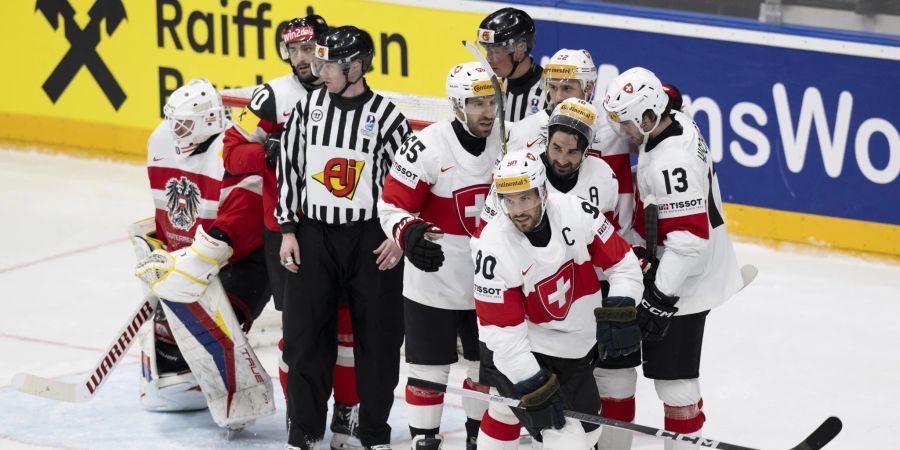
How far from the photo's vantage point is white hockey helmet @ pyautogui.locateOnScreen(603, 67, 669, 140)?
4.16 m

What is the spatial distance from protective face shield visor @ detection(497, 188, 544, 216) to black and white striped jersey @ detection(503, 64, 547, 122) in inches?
54.2

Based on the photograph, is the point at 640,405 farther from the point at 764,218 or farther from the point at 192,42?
the point at 192,42

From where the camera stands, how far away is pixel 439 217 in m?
4.46

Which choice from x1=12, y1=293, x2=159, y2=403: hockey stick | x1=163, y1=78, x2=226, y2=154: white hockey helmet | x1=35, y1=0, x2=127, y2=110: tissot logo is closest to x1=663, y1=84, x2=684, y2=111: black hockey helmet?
x1=163, y1=78, x2=226, y2=154: white hockey helmet

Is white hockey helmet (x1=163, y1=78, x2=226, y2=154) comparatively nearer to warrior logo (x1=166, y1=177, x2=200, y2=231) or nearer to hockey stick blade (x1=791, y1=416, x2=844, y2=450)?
warrior logo (x1=166, y1=177, x2=200, y2=231)

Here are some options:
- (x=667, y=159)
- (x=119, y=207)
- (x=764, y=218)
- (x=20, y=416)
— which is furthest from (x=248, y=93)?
(x=667, y=159)

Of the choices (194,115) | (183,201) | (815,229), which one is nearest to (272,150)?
(194,115)

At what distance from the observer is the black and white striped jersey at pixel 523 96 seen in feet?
16.9

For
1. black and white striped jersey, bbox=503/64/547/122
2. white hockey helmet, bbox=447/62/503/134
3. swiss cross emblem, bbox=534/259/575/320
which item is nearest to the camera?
swiss cross emblem, bbox=534/259/575/320

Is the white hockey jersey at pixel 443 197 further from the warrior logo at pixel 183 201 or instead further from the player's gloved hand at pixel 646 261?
the warrior logo at pixel 183 201

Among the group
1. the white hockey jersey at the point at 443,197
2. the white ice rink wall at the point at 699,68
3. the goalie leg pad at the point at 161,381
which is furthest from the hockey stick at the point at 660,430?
the white ice rink wall at the point at 699,68

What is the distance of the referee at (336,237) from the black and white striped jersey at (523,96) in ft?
2.21

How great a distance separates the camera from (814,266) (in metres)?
7.07

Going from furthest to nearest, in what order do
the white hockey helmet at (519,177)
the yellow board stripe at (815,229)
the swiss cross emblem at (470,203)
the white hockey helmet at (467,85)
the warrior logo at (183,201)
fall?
the yellow board stripe at (815,229), the warrior logo at (183,201), the swiss cross emblem at (470,203), the white hockey helmet at (467,85), the white hockey helmet at (519,177)
